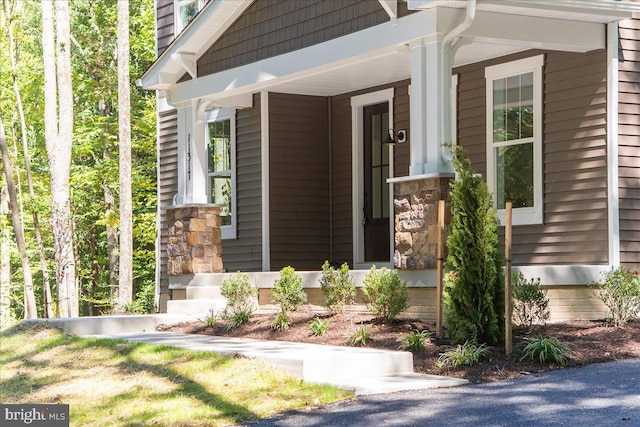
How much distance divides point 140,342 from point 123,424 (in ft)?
10.4

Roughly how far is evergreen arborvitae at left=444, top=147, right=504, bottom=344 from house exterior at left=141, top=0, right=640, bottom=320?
3.15 ft

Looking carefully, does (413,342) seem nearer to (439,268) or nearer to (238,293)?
(439,268)

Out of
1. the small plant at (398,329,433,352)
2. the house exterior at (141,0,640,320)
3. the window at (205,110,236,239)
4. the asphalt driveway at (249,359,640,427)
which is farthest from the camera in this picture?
the window at (205,110,236,239)

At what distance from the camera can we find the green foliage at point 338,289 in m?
11.5

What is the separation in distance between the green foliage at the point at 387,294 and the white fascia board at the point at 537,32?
2.71 metres

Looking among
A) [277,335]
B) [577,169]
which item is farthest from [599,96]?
[277,335]

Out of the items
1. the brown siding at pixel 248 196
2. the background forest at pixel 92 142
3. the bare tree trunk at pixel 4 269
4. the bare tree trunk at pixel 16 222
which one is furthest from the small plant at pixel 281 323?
the bare tree trunk at pixel 4 269

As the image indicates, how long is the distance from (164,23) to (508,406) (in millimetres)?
13114

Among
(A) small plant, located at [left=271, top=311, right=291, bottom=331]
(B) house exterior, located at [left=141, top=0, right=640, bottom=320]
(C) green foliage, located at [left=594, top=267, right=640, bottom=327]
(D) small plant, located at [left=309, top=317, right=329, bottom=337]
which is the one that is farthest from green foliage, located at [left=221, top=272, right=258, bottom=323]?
(C) green foliage, located at [left=594, top=267, right=640, bottom=327]

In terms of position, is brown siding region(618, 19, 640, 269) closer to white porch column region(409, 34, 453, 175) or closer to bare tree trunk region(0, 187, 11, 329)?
white porch column region(409, 34, 453, 175)

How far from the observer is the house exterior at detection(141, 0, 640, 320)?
1063cm

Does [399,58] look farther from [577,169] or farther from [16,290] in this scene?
[16,290]

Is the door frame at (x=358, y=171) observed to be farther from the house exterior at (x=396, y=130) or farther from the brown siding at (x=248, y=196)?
the brown siding at (x=248, y=196)

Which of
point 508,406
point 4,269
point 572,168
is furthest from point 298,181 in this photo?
point 4,269
